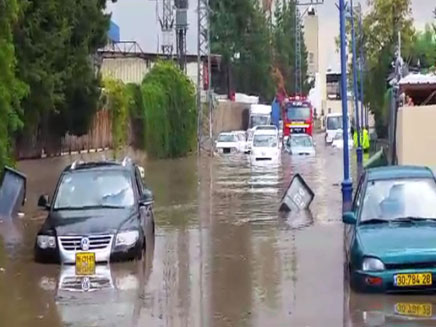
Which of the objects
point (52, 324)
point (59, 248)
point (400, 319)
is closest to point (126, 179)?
point (59, 248)

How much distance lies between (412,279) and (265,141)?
151 ft

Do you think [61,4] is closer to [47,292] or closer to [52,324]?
[47,292]

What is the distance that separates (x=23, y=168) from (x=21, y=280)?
2447 centimetres

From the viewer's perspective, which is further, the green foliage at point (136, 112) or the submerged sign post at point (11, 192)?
the green foliage at point (136, 112)

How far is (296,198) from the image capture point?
2595 centimetres

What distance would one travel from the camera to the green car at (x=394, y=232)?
43.4ft

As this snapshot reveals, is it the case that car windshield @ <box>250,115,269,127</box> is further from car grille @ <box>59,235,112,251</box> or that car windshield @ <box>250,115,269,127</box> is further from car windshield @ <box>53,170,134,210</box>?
car grille @ <box>59,235,112,251</box>

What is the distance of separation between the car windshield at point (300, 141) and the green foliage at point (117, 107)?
37.6ft

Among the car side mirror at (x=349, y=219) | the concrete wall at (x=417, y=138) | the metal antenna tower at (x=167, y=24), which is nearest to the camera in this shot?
the car side mirror at (x=349, y=219)

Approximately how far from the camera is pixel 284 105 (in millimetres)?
79062

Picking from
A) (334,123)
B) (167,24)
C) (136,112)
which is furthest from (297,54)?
(136,112)

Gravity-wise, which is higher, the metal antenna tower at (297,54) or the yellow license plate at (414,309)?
the metal antenna tower at (297,54)

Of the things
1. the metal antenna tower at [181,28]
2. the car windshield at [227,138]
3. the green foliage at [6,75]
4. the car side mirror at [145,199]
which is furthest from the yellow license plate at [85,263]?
the car windshield at [227,138]

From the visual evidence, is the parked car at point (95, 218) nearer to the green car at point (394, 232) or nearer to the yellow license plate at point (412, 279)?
the green car at point (394, 232)
